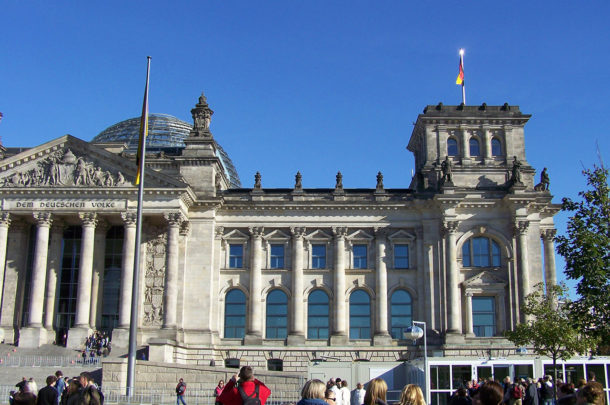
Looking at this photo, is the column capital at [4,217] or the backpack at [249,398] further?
the column capital at [4,217]

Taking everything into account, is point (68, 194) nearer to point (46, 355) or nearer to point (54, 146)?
point (54, 146)

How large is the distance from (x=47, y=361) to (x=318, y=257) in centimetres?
2204

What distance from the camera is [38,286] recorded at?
5494 cm

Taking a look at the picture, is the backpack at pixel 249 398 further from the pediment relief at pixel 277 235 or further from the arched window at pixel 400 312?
the pediment relief at pixel 277 235

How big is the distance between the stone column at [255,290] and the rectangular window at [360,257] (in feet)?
25.0

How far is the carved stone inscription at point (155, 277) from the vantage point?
56.7 meters

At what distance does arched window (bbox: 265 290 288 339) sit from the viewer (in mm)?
60031

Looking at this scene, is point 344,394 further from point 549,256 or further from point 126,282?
point 549,256

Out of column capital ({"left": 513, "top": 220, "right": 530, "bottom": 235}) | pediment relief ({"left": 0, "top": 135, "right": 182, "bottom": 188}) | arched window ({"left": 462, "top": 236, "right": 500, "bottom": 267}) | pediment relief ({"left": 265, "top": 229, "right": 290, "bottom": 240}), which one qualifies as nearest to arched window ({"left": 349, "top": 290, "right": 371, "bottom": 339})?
pediment relief ({"left": 265, "top": 229, "right": 290, "bottom": 240})

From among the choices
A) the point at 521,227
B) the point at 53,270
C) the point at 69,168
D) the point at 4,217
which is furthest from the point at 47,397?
the point at 521,227

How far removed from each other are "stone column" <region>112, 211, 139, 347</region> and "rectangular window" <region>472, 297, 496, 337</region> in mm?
26426

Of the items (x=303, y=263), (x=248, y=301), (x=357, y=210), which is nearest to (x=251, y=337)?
(x=248, y=301)

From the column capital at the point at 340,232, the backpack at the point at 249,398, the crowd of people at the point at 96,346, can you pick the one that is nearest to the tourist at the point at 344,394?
the backpack at the point at 249,398

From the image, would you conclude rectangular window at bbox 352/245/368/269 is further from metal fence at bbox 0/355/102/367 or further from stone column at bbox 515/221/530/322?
metal fence at bbox 0/355/102/367
